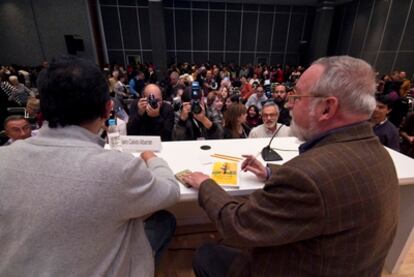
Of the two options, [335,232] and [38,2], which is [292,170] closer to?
[335,232]

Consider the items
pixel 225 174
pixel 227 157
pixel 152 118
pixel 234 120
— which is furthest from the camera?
pixel 234 120

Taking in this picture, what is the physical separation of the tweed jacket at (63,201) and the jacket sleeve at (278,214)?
1.05 feet

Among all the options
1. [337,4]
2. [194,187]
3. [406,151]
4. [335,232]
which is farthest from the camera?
[337,4]

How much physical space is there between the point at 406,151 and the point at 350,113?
2.93 metres

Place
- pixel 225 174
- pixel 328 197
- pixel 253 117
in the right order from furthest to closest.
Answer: pixel 253 117
pixel 225 174
pixel 328 197

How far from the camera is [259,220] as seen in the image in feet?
2.17

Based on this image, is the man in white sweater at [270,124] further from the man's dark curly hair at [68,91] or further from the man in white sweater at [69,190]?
the man's dark curly hair at [68,91]

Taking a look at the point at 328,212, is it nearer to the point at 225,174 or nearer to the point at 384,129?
the point at 225,174

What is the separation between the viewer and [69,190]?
0.59 m

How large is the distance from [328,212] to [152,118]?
1.75 m

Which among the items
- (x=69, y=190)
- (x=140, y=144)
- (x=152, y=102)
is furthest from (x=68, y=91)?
(x=152, y=102)

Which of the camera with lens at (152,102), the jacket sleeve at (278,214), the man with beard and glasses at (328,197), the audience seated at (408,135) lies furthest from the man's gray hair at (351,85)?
the audience seated at (408,135)

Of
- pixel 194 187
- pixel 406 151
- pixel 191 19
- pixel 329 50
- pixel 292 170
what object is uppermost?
pixel 191 19

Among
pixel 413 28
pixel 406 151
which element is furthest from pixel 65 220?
pixel 413 28
